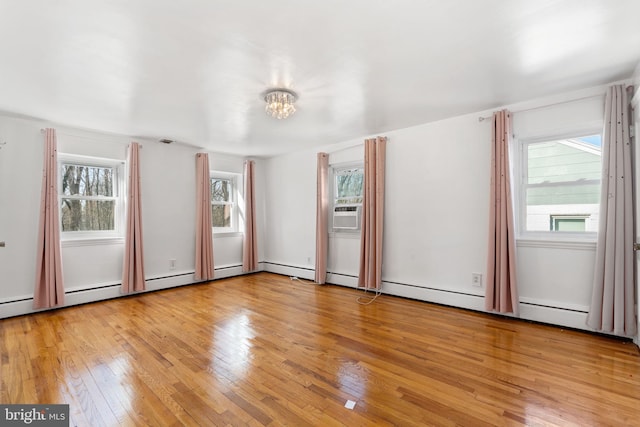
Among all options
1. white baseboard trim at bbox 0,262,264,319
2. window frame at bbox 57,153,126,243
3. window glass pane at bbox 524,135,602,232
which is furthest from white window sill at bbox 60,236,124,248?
window glass pane at bbox 524,135,602,232

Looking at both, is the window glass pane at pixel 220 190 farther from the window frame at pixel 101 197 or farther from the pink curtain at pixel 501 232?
the pink curtain at pixel 501 232

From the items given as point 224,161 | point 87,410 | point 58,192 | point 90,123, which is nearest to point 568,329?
point 87,410

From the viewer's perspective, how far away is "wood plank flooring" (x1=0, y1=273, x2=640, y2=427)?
5.66ft

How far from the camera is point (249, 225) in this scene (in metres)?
5.76

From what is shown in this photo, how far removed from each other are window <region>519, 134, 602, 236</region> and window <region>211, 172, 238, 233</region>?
471cm

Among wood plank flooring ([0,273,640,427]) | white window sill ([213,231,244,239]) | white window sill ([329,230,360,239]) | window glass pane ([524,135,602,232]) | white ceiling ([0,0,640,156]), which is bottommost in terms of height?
wood plank flooring ([0,273,640,427])

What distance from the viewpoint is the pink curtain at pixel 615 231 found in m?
2.55

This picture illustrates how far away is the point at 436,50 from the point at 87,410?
328 cm

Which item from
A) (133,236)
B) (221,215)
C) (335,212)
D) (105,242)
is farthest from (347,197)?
(105,242)

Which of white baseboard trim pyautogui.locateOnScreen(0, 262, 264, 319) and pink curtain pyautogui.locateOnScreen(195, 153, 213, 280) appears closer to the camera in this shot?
white baseboard trim pyautogui.locateOnScreen(0, 262, 264, 319)

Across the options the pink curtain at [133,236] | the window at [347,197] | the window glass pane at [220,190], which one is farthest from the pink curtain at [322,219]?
the pink curtain at [133,236]

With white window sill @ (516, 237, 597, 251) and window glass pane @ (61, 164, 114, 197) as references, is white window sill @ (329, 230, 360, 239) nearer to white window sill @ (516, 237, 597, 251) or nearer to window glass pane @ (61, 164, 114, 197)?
white window sill @ (516, 237, 597, 251)

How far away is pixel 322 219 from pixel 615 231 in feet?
11.4

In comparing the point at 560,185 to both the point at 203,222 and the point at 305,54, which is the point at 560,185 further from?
the point at 203,222
